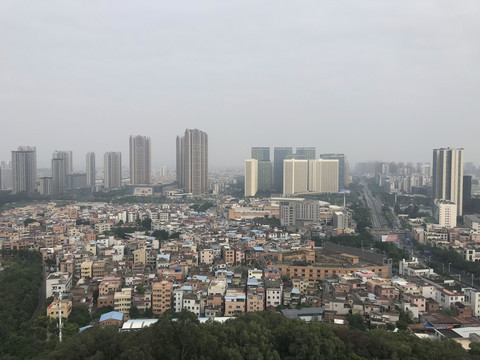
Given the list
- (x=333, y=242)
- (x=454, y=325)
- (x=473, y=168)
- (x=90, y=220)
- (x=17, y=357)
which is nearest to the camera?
(x=17, y=357)

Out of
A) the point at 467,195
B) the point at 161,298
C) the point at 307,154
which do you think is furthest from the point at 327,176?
the point at 161,298

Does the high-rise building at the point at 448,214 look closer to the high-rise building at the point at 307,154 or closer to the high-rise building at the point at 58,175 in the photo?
the high-rise building at the point at 307,154

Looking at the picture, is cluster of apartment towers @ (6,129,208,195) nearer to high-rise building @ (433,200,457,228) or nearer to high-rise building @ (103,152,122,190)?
high-rise building @ (103,152,122,190)

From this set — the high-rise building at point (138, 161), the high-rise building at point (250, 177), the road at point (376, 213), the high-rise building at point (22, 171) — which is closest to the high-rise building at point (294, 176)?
the high-rise building at point (250, 177)

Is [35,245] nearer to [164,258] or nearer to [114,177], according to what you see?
[164,258]

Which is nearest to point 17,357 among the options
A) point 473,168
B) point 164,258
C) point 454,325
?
point 164,258
